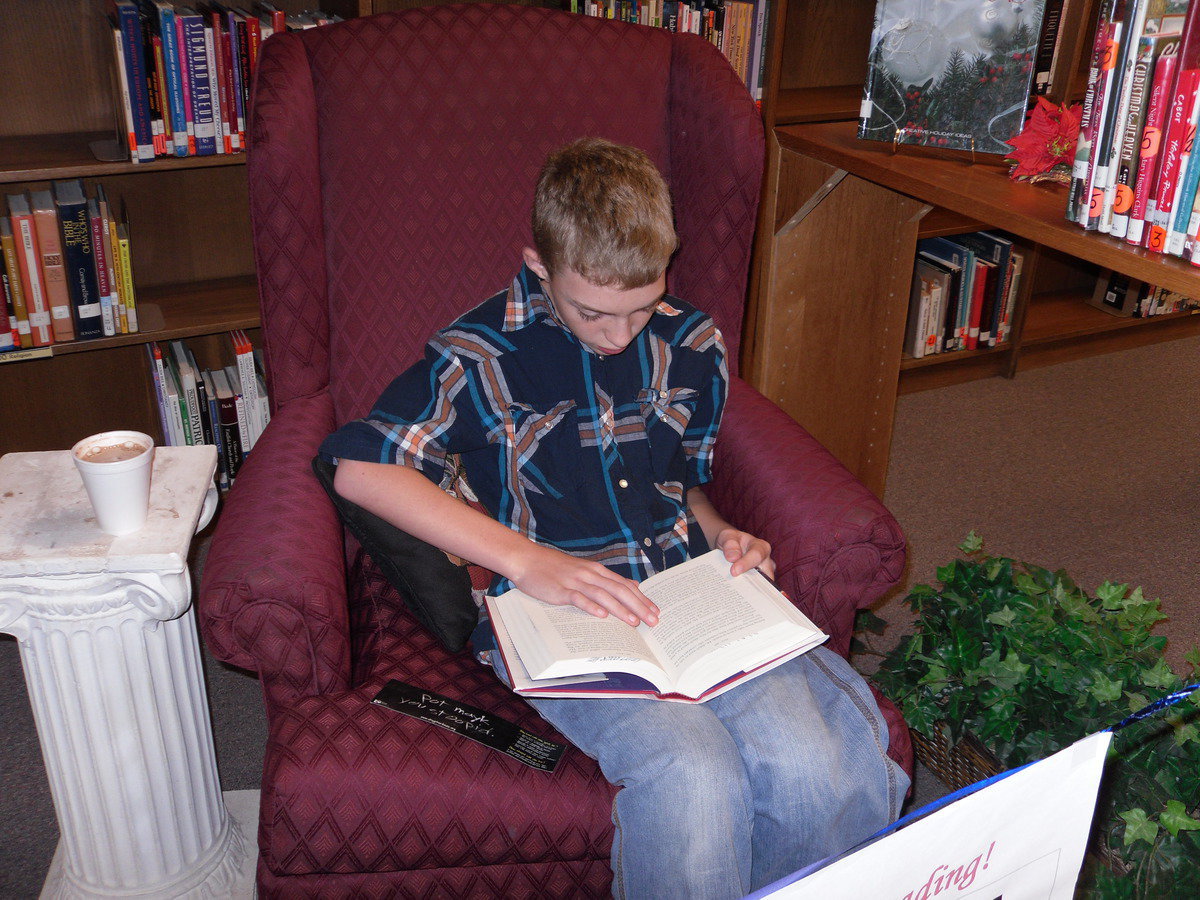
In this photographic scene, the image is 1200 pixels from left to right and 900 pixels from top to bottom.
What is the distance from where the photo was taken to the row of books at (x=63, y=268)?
6.45 feet

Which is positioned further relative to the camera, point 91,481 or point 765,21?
point 765,21

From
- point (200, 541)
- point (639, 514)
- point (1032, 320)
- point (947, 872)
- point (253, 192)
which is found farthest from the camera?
point (1032, 320)

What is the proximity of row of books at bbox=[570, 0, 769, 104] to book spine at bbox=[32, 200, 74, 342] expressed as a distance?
3.81 feet

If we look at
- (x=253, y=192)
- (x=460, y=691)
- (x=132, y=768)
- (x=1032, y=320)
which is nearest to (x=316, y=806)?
(x=460, y=691)

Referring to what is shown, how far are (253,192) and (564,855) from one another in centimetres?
98

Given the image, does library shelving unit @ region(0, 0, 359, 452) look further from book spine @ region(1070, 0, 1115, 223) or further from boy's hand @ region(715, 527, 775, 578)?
book spine @ region(1070, 0, 1115, 223)

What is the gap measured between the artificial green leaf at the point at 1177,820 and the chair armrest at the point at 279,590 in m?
0.99

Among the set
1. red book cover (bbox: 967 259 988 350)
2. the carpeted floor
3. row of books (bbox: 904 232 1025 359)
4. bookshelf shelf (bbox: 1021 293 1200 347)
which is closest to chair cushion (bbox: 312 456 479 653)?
the carpeted floor

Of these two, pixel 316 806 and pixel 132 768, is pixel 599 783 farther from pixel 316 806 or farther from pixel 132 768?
pixel 132 768

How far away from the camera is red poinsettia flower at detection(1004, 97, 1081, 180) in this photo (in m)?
1.48

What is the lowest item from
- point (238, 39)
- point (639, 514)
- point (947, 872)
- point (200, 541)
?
point (200, 541)

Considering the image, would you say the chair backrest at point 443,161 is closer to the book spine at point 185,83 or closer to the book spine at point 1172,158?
the book spine at point 185,83

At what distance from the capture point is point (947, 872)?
0.52 metres

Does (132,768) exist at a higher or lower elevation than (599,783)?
lower
